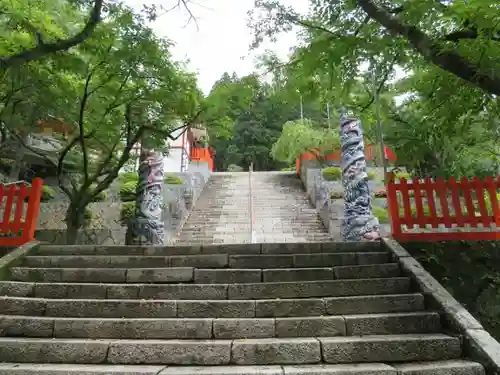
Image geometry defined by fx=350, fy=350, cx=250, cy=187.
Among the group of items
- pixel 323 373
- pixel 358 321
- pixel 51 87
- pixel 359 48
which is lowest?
pixel 323 373

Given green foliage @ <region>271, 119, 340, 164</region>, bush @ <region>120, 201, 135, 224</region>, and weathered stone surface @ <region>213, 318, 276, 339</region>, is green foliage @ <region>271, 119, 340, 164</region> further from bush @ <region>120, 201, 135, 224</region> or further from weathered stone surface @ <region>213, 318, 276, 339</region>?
weathered stone surface @ <region>213, 318, 276, 339</region>

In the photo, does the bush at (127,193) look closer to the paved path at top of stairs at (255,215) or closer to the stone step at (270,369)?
the paved path at top of stairs at (255,215)

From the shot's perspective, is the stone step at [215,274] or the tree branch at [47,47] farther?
the stone step at [215,274]

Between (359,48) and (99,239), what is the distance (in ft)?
25.5

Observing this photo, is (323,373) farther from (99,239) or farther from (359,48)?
(99,239)

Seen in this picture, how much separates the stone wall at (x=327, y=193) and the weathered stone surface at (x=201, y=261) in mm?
5306

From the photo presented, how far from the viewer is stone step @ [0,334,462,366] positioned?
11.2ft

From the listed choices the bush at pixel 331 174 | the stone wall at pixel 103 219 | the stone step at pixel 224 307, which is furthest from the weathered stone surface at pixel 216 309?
the bush at pixel 331 174

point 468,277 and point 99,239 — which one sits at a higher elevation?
point 99,239

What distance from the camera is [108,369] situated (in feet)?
10.6

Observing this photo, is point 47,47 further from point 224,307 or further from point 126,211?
point 126,211

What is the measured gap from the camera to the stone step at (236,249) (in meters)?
5.49

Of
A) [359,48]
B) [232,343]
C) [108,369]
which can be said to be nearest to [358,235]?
[359,48]

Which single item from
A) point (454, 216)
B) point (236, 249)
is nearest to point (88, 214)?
point (236, 249)
